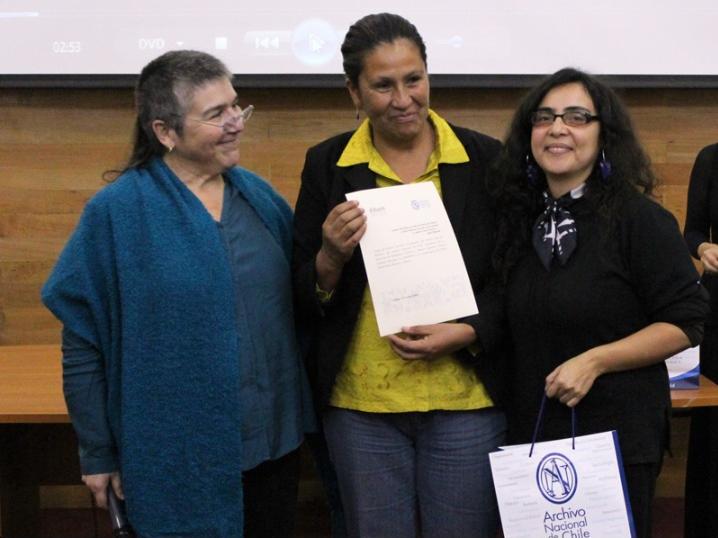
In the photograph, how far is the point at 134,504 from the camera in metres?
1.66

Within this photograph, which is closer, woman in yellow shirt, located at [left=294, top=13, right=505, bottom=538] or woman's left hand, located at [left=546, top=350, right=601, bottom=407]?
woman's left hand, located at [left=546, top=350, right=601, bottom=407]

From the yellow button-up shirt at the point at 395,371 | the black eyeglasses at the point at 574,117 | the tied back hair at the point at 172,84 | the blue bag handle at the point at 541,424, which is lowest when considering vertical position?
the blue bag handle at the point at 541,424

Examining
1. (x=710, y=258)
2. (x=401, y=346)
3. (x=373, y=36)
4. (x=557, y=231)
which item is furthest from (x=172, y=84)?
(x=710, y=258)

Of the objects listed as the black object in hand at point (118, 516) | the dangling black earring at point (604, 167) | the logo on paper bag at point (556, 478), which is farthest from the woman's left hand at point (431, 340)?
the black object in hand at point (118, 516)

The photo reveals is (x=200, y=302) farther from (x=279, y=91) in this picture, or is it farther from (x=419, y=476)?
(x=279, y=91)

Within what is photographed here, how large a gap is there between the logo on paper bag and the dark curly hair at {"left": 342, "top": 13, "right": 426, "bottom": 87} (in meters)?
0.79

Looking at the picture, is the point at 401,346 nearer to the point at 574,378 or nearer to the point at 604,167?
the point at 574,378

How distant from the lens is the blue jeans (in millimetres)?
1731

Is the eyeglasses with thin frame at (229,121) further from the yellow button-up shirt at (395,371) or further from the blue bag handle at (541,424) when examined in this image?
the blue bag handle at (541,424)

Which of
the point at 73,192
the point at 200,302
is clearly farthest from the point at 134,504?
the point at 73,192

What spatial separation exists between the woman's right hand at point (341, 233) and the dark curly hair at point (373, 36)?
10.7 inches

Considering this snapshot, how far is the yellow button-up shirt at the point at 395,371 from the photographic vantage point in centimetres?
171
